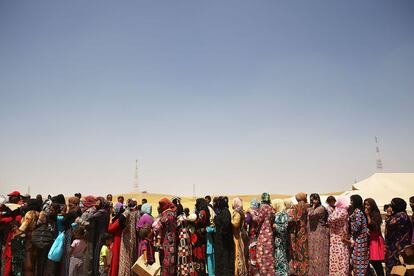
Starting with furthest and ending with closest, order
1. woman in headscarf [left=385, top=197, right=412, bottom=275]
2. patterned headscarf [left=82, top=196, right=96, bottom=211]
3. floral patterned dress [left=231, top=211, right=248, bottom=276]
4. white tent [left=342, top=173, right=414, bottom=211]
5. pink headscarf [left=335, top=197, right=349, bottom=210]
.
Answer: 1. white tent [left=342, top=173, right=414, bottom=211]
2. patterned headscarf [left=82, top=196, right=96, bottom=211]
3. pink headscarf [left=335, top=197, right=349, bottom=210]
4. floral patterned dress [left=231, top=211, right=248, bottom=276]
5. woman in headscarf [left=385, top=197, right=412, bottom=275]

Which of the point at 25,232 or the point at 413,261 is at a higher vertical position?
the point at 25,232

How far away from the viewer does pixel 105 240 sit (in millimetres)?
7988

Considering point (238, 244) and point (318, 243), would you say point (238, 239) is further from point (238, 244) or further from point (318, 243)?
point (318, 243)

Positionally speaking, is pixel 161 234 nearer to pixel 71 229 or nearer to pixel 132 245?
pixel 132 245

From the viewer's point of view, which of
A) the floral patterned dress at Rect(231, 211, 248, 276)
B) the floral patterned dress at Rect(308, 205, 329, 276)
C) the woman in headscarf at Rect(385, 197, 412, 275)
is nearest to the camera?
the woman in headscarf at Rect(385, 197, 412, 275)

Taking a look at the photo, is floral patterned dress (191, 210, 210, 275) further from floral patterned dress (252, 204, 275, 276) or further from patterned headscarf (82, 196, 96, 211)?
patterned headscarf (82, 196, 96, 211)

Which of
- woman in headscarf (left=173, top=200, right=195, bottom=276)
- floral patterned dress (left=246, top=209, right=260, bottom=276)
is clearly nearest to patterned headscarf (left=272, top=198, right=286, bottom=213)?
floral patterned dress (left=246, top=209, right=260, bottom=276)

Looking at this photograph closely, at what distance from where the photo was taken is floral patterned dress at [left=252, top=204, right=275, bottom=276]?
7637 millimetres

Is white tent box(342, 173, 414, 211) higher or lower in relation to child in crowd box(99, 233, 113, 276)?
higher

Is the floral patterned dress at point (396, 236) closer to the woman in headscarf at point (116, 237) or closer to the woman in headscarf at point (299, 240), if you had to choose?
the woman in headscarf at point (299, 240)

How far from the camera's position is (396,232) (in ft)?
24.0

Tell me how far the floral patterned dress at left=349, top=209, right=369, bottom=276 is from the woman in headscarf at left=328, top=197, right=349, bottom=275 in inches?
7.9

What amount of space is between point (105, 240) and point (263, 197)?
13.7ft

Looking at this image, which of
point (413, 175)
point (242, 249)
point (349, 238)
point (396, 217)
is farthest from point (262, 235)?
point (413, 175)
